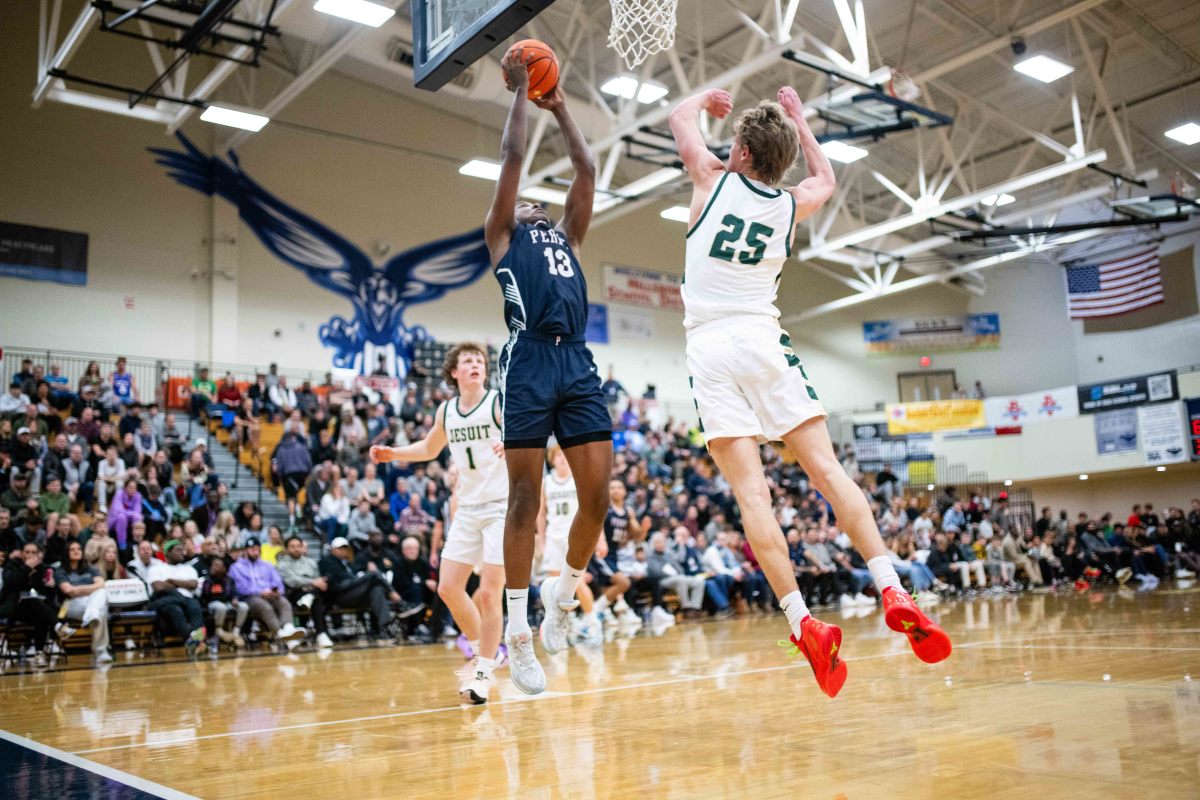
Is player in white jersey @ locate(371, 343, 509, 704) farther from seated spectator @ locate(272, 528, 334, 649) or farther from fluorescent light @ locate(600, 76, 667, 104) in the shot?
fluorescent light @ locate(600, 76, 667, 104)

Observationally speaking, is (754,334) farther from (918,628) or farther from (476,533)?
(476,533)

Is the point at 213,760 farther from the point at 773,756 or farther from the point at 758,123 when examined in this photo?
the point at 758,123

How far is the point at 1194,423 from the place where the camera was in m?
25.2

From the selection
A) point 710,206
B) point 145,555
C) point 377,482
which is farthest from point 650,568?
point 710,206

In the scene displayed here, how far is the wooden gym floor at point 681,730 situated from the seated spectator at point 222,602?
4.08m

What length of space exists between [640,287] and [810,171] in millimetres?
23917

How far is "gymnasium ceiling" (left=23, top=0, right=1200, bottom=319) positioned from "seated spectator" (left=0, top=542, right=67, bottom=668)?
362 inches

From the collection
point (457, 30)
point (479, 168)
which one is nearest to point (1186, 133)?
point (479, 168)

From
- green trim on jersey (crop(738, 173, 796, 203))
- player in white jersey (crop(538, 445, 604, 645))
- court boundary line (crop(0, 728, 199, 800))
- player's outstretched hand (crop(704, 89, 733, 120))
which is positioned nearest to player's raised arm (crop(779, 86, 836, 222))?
green trim on jersey (crop(738, 173, 796, 203))

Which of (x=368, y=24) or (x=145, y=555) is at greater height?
(x=368, y=24)

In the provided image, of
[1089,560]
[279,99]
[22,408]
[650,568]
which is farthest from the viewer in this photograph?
[1089,560]

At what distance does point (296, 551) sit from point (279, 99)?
9989 millimetres

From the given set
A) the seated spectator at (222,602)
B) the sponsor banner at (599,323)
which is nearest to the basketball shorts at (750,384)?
the seated spectator at (222,602)

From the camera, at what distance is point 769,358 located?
3809 mm
